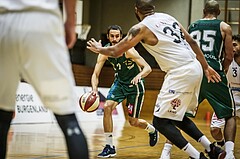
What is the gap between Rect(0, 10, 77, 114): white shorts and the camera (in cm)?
238

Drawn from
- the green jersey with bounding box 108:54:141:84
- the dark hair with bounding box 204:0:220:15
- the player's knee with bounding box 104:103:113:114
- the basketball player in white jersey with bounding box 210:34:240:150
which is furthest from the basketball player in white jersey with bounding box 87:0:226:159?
the green jersey with bounding box 108:54:141:84

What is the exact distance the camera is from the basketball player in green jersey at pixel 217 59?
534cm

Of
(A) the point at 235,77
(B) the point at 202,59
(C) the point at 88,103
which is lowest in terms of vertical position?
(C) the point at 88,103

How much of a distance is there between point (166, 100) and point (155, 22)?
714 mm

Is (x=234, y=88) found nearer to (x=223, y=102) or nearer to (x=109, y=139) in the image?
(x=223, y=102)

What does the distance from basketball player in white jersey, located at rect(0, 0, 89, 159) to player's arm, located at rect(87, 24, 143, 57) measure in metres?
1.70

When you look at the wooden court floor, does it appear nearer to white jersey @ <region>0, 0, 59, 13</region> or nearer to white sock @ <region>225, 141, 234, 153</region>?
white sock @ <region>225, 141, 234, 153</region>

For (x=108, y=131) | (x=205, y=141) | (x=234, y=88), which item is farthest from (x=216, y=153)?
(x=234, y=88)

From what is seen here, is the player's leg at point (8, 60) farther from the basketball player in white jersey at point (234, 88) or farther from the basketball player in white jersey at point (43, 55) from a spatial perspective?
the basketball player in white jersey at point (234, 88)

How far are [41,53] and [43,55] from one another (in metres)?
→ 0.01

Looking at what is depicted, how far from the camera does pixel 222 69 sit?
5441 millimetres

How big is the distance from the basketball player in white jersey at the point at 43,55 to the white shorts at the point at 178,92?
2.20 meters

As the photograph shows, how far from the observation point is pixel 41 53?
2.38m

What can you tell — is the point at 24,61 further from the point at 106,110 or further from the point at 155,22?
the point at 106,110
